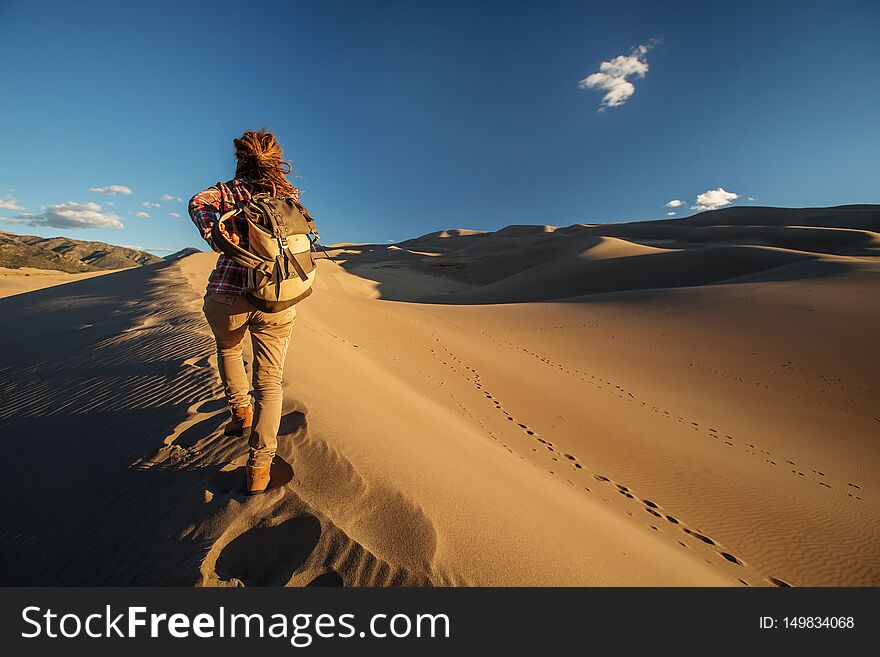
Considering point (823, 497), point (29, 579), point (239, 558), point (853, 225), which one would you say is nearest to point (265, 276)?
point (239, 558)

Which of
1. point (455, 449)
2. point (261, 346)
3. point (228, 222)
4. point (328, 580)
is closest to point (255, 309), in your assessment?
point (261, 346)

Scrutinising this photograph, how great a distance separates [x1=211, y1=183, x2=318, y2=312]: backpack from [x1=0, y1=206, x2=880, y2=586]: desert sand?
42.0 inches

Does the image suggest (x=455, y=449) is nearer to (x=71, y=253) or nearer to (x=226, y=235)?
(x=226, y=235)

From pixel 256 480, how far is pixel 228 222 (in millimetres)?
1359

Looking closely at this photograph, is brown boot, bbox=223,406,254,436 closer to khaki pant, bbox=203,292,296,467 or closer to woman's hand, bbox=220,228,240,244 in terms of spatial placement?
khaki pant, bbox=203,292,296,467

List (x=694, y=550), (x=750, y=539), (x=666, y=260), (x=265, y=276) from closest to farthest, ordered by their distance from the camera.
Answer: (x=265, y=276)
(x=694, y=550)
(x=750, y=539)
(x=666, y=260)

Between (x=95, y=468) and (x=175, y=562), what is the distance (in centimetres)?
130

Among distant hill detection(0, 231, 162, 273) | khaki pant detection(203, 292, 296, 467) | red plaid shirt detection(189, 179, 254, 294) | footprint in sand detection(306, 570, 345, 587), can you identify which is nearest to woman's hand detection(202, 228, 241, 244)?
red plaid shirt detection(189, 179, 254, 294)

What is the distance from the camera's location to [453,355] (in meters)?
8.10

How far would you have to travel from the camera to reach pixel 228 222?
191 centimetres

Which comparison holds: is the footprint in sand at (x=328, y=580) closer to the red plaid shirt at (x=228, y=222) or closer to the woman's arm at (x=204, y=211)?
the red plaid shirt at (x=228, y=222)

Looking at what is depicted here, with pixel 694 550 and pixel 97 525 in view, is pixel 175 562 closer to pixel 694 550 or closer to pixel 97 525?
pixel 97 525

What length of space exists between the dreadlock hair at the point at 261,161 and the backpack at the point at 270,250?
11 centimetres

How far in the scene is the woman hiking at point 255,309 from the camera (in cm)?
198
